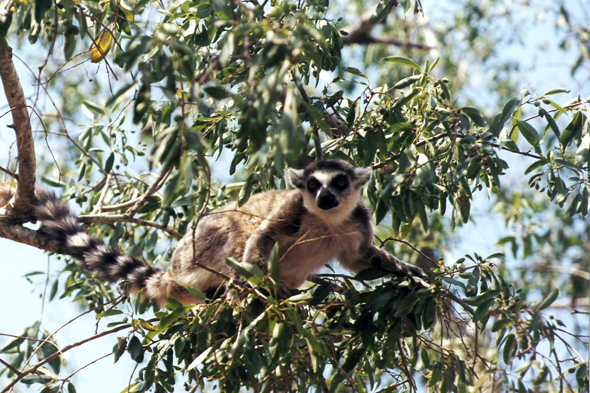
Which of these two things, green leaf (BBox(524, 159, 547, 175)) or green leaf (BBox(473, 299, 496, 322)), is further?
green leaf (BBox(524, 159, 547, 175))

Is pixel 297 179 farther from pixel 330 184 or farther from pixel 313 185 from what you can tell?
pixel 330 184

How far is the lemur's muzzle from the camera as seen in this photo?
4574mm

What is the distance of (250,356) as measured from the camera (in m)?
2.96

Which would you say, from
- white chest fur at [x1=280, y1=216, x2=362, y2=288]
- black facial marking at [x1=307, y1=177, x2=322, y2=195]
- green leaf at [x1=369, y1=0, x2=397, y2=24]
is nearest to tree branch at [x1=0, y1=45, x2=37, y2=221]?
white chest fur at [x1=280, y1=216, x2=362, y2=288]

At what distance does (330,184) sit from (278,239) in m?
0.57

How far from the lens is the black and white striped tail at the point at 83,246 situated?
14.8 feet

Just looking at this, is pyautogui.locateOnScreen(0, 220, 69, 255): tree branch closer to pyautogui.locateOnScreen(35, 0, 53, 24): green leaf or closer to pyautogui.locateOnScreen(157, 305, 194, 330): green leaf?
pyautogui.locateOnScreen(157, 305, 194, 330): green leaf

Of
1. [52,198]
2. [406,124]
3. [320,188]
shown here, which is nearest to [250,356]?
[406,124]

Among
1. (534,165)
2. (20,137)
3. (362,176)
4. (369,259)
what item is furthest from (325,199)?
(20,137)

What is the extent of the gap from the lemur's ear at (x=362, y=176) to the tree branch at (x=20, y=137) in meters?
2.27

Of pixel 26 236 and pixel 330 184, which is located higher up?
pixel 330 184

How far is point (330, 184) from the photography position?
4.72 m

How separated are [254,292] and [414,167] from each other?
1141mm

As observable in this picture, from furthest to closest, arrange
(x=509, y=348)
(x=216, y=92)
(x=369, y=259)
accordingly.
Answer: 1. (x=369, y=259)
2. (x=509, y=348)
3. (x=216, y=92)
